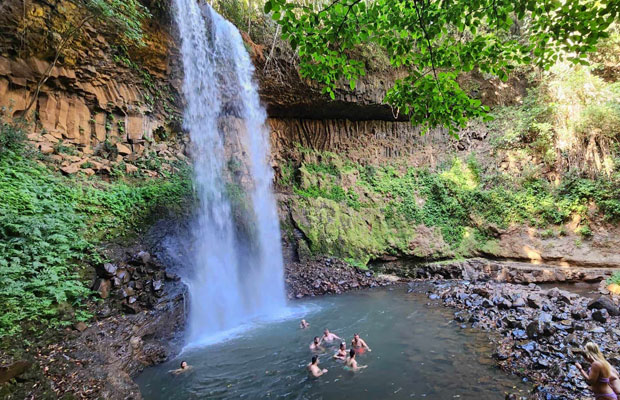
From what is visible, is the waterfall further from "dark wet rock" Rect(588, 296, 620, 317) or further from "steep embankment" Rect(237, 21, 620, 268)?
"dark wet rock" Rect(588, 296, 620, 317)

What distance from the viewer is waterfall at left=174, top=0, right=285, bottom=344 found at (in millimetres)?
9547

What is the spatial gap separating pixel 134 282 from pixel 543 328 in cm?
903

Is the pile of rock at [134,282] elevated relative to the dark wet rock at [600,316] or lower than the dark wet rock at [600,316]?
elevated

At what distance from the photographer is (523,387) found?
465cm

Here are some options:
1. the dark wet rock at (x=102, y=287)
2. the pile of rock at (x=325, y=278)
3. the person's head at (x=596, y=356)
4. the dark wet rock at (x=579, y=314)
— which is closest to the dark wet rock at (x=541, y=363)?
the person's head at (x=596, y=356)

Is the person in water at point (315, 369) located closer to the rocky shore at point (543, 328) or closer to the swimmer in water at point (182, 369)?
the swimmer in water at point (182, 369)

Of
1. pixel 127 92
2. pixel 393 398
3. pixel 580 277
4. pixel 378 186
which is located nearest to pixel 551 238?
pixel 580 277

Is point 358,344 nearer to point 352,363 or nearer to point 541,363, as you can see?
point 352,363

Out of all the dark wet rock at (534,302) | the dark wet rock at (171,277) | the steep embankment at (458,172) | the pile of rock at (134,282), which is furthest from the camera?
the steep embankment at (458,172)

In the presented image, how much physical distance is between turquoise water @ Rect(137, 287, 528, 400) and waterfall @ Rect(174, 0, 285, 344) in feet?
6.22

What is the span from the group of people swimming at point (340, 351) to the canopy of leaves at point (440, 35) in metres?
4.78

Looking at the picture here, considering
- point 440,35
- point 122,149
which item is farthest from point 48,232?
point 440,35

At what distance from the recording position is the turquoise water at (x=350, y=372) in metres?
5.00

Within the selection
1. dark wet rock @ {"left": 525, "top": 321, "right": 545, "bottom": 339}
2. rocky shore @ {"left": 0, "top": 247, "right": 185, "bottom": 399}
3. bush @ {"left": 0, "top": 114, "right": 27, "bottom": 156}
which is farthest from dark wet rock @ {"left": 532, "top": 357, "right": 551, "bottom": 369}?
bush @ {"left": 0, "top": 114, "right": 27, "bottom": 156}
